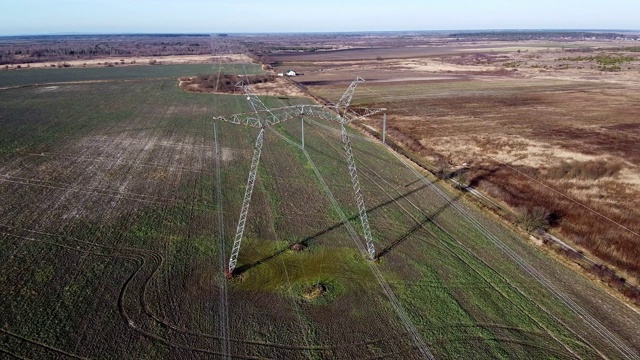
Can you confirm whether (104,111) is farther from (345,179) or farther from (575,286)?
(575,286)

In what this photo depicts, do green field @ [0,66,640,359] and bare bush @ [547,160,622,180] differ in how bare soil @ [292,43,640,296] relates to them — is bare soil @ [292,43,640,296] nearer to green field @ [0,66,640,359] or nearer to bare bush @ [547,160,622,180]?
bare bush @ [547,160,622,180]

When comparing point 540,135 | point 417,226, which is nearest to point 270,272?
point 417,226

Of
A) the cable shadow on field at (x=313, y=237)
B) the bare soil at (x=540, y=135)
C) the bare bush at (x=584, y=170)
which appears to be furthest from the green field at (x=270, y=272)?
the bare bush at (x=584, y=170)

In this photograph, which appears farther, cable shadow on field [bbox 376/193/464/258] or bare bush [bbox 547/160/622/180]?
bare bush [bbox 547/160/622/180]

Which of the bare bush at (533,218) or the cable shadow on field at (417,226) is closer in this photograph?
the cable shadow on field at (417,226)

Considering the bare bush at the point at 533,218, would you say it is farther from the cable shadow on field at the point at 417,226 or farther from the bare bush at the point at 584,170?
the bare bush at the point at 584,170

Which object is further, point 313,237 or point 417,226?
point 417,226

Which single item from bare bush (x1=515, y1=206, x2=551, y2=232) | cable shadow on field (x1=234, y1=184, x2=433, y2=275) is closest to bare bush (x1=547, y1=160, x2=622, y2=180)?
bare bush (x1=515, y1=206, x2=551, y2=232)

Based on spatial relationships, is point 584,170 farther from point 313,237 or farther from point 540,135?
point 313,237
